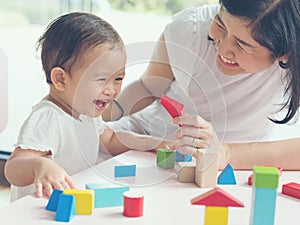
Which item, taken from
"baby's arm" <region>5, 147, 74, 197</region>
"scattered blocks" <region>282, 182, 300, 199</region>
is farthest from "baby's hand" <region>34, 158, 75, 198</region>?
"scattered blocks" <region>282, 182, 300, 199</region>

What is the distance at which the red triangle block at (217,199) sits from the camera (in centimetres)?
58

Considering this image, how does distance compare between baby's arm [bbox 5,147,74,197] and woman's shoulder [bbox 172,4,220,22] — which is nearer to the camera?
baby's arm [bbox 5,147,74,197]

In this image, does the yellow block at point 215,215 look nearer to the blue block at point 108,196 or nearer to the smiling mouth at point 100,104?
the blue block at point 108,196

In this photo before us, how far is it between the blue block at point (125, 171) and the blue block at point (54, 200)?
168 mm

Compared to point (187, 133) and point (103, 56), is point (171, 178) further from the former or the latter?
point (103, 56)

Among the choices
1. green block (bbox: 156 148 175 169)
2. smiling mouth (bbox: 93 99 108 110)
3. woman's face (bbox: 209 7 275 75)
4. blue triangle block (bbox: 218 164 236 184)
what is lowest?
blue triangle block (bbox: 218 164 236 184)

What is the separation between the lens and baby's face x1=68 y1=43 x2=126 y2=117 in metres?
0.85

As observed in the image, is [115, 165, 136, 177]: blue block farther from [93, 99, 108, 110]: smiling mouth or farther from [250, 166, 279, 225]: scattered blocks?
[250, 166, 279, 225]: scattered blocks

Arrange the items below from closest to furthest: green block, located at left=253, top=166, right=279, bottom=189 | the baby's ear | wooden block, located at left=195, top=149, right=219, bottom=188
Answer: green block, located at left=253, top=166, right=279, bottom=189
wooden block, located at left=195, top=149, right=219, bottom=188
the baby's ear

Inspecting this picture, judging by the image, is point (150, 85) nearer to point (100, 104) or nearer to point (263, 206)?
point (100, 104)

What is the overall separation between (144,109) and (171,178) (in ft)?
1.12

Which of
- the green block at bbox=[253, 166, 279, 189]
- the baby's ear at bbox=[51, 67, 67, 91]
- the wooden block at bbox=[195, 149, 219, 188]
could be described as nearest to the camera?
the green block at bbox=[253, 166, 279, 189]

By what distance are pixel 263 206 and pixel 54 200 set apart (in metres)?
0.25

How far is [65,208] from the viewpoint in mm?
625
